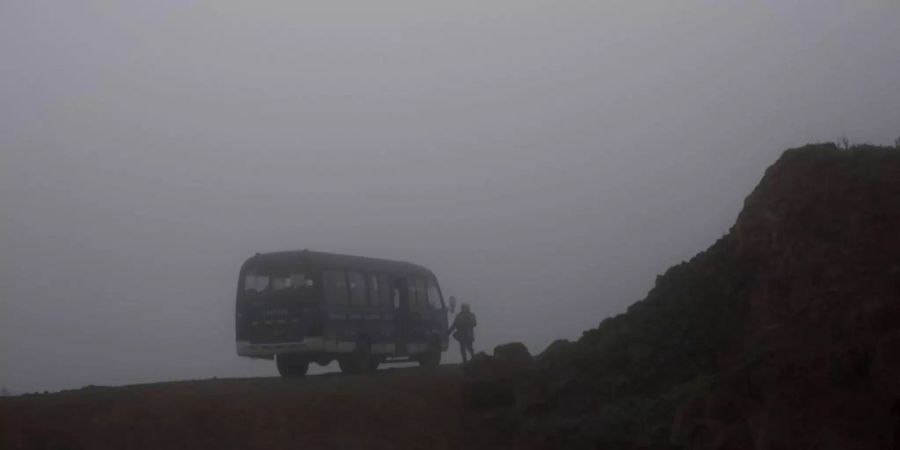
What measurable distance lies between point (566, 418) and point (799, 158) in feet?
17.2

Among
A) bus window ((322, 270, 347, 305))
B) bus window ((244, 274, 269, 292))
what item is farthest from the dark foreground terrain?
bus window ((244, 274, 269, 292))

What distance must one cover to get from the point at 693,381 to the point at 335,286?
1237 centimetres

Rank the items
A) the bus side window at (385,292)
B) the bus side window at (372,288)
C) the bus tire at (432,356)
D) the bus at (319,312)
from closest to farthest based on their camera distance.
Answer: the bus at (319,312) → the bus side window at (372,288) → the bus side window at (385,292) → the bus tire at (432,356)

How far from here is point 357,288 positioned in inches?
1036

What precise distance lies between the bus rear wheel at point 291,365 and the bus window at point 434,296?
5.27 meters

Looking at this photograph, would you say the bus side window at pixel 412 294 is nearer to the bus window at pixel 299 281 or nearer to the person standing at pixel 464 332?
the person standing at pixel 464 332

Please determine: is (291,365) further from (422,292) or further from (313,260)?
(422,292)

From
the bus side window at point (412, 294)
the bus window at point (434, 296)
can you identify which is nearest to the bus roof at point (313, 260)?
the bus side window at point (412, 294)

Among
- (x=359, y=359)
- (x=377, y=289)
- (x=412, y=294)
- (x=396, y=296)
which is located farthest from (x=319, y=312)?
(x=412, y=294)

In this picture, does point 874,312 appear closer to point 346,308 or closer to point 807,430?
point 807,430

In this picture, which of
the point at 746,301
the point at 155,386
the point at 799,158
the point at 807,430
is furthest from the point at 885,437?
the point at 155,386

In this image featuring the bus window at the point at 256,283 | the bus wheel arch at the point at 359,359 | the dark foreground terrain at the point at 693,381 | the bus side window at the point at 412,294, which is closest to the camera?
the dark foreground terrain at the point at 693,381

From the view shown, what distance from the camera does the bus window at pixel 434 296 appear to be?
30.4 m

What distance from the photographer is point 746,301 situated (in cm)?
1500
